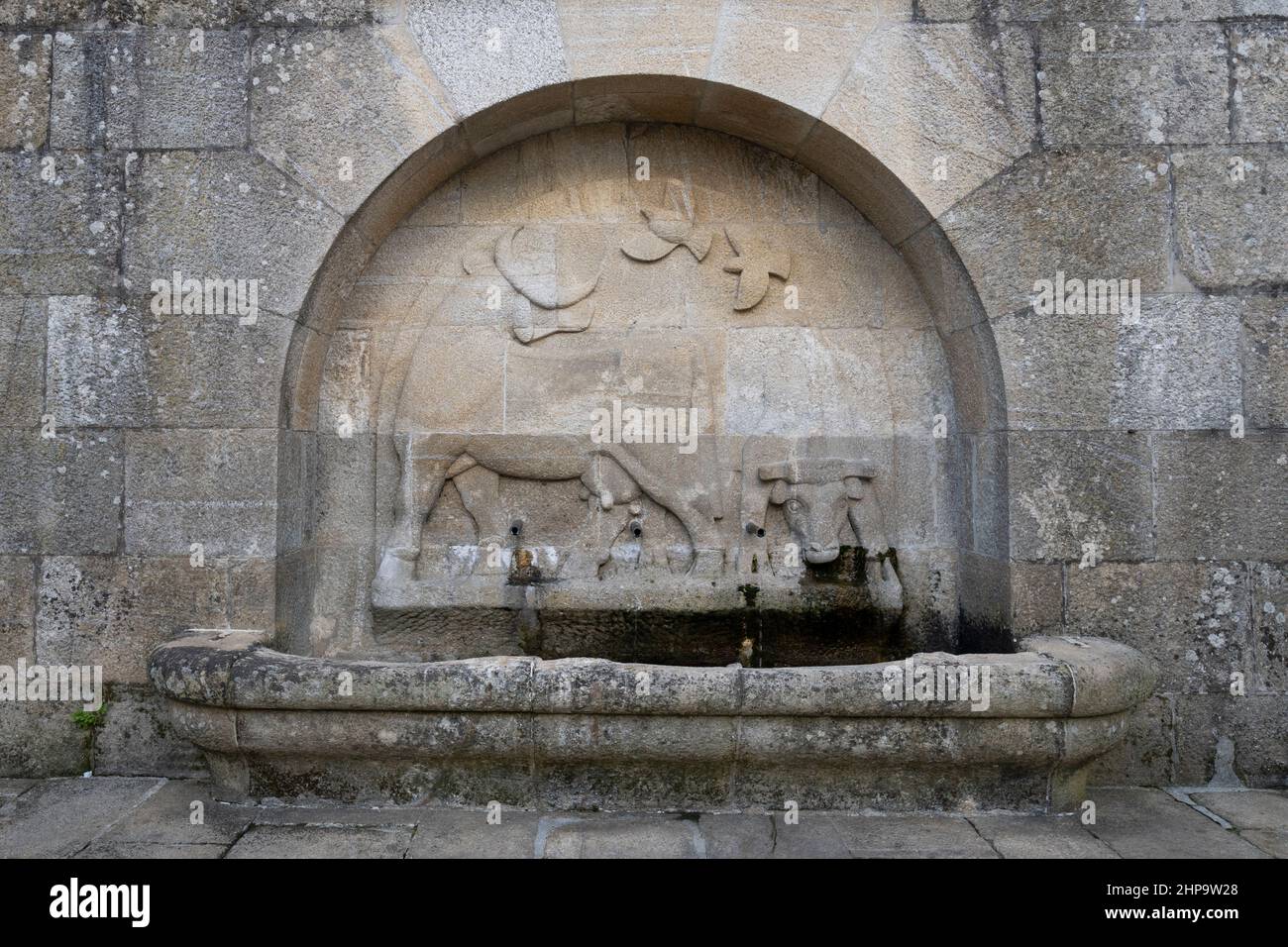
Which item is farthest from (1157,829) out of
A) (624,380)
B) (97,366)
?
(97,366)

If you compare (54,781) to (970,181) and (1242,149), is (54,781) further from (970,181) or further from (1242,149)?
(1242,149)

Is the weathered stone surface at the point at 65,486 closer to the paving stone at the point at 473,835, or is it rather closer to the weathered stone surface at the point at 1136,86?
the paving stone at the point at 473,835

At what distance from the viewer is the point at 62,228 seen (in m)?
3.99

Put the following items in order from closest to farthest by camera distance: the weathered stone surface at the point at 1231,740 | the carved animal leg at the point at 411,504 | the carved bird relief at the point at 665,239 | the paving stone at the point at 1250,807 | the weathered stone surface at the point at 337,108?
the paving stone at the point at 1250,807 → the weathered stone surface at the point at 1231,740 → the weathered stone surface at the point at 337,108 → the carved animal leg at the point at 411,504 → the carved bird relief at the point at 665,239

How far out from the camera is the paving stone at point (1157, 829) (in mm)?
3252

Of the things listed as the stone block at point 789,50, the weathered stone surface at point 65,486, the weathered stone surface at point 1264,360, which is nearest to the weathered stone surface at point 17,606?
the weathered stone surface at point 65,486

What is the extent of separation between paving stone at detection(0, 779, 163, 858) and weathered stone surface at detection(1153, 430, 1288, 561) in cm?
422

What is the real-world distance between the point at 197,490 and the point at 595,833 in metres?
2.16

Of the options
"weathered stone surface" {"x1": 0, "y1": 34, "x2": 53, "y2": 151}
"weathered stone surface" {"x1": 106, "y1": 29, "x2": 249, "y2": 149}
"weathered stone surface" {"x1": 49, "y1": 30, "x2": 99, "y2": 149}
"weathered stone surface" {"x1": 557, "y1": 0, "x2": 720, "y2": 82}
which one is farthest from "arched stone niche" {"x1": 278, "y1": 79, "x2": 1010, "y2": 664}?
"weathered stone surface" {"x1": 0, "y1": 34, "x2": 53, "y2": 151}

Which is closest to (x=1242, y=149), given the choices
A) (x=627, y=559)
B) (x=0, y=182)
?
(x=627, y=559)

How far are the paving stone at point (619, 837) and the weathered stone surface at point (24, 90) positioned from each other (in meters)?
3.53

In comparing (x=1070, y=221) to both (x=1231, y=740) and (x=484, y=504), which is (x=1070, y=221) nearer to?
(x=1231, y=740)

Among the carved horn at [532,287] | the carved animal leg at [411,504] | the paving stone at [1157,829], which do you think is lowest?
the paving stone at [1157,829]

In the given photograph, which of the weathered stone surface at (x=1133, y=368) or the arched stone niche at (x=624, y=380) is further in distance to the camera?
the arched stone niche at (x=624, y=380)
